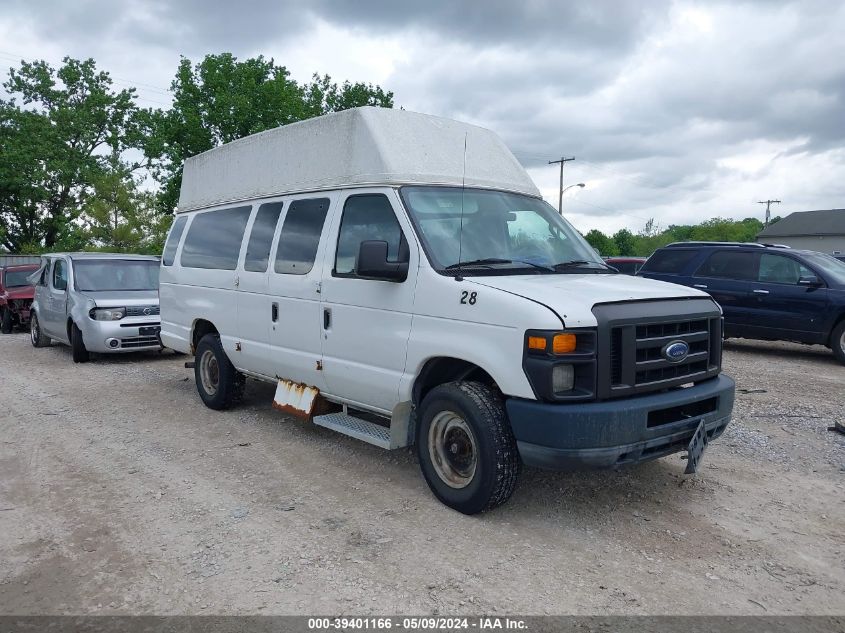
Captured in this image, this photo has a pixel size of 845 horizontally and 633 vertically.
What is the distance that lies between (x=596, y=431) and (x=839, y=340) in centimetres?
803

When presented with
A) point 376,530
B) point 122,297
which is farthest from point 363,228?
point 122,297

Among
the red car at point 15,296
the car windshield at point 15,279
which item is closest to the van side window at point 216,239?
the red car at point 15,296

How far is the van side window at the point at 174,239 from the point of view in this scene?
7.69 meters

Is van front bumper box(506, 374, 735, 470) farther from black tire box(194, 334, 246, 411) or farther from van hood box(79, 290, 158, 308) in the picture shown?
van hood box(79, 290, 158, 308)

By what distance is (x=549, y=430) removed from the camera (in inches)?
147

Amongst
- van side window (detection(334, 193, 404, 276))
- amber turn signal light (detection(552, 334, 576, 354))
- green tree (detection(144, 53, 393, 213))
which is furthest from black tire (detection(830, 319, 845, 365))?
green tree (detection(144, 53, 393, 213))

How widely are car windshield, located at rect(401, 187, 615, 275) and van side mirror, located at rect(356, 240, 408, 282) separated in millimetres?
231

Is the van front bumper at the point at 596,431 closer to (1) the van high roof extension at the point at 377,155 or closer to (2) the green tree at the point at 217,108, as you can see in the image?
(1) the van high roof extension at the point at 377,155

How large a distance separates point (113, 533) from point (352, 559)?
5.08 feet

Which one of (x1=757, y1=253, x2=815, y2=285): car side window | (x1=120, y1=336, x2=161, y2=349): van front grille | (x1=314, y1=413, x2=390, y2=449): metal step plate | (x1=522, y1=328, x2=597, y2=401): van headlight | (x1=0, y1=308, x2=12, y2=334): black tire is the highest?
(x1=757, y1=253, x2=815, y2=285): car side window

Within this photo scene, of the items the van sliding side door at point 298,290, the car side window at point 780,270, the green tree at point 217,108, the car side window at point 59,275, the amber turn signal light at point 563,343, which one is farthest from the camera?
the green tree at point 217,108

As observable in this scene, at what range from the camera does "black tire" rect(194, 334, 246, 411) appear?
22.6 feet

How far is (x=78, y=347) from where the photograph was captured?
416 inches

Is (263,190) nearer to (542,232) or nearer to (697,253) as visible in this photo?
(542,232)
